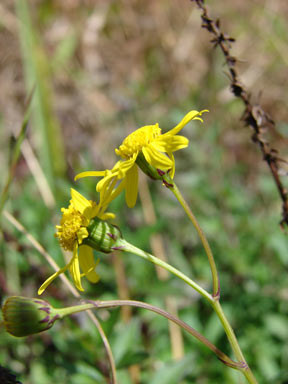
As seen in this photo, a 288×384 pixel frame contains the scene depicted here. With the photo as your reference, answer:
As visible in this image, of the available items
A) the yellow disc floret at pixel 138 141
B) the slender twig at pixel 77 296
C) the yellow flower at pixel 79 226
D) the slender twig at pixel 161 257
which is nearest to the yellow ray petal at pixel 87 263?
the yellow flower at pixel 79 226

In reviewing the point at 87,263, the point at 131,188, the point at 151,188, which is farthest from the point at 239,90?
the point at 151,188

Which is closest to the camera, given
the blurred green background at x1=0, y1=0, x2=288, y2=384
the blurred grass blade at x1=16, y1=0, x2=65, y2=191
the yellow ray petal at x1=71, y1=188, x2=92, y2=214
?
the yellow ray petal at x1=71, y1=188, x2=92, y2=214

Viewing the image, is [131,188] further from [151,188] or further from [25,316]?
[151,188]

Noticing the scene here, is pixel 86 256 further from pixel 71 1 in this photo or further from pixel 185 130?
pixel 71 1

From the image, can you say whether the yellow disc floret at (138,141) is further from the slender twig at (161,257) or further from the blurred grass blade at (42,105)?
the blurred grass blade at (42,105)

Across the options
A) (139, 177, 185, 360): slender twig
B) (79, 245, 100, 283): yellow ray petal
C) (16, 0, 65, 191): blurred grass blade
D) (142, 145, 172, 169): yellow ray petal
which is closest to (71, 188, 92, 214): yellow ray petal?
(79, 245, 100, 283): yellow ray petal

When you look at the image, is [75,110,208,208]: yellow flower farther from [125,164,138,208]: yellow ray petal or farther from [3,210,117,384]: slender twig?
[3,210,117,384]: slender twig

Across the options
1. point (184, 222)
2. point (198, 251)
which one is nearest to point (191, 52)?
point (184, 222)
